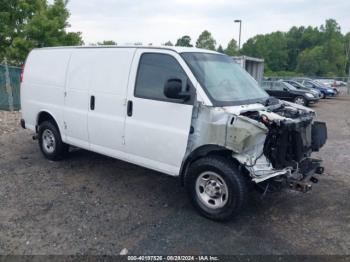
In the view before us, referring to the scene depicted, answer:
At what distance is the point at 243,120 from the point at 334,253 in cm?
171

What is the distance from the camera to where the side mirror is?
3982 millimetres

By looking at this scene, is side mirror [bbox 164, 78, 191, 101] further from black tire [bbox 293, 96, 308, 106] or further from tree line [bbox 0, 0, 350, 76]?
black tire [bbox 293, 96, 308, 106]

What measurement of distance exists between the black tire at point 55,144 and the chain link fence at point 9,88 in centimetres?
586

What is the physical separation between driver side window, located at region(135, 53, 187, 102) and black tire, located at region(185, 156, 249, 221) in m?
0.95

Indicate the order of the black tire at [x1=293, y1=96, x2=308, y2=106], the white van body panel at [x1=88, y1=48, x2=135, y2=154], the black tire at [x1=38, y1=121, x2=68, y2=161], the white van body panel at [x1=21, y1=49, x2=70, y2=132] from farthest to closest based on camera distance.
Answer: the black tire at [x1=293, y1=96, x2=308, y2=106], the black tire at [x1=38, y1=121, x2=68, y2=161], the white van body panel at [x1=21, y1=49, x2=70, y2=132], the white van body panel at [x1=88, y1=48, x2=135, y2=154]

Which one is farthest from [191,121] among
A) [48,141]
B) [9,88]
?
[9,88]

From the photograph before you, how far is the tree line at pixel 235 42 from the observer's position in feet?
55.1

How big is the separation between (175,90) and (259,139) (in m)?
1.15

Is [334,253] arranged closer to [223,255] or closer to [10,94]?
[223,255]

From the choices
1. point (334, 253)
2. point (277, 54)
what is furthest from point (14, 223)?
point (277, 54)

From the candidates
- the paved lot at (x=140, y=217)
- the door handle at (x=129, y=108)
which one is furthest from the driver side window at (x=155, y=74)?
the paved lot at (x=140, y=217)

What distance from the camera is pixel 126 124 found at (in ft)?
15.6

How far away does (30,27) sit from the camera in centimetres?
1661

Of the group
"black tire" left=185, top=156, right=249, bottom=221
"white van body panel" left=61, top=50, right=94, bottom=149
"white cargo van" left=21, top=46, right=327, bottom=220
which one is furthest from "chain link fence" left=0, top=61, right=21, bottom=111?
"black tire" left=185, top=156, right=249, bottom=221
